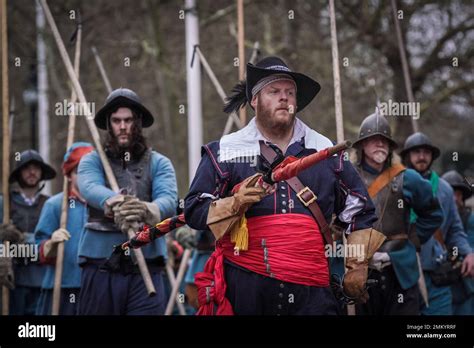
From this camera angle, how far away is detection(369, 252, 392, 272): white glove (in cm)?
773

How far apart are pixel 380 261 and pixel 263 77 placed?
2.18 m

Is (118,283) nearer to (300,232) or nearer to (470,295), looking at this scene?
(300,232)

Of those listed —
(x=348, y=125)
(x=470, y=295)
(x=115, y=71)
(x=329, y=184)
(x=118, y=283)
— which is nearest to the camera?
(x=329, y=184)

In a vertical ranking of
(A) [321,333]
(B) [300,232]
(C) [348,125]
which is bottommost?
(A) [321,333]

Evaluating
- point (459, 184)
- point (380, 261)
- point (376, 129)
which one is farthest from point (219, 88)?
point (459, 184)

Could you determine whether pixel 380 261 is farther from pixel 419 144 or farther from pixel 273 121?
pixel 273 121

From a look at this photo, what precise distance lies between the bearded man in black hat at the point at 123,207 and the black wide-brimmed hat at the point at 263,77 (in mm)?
1054

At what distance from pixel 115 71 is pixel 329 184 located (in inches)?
594

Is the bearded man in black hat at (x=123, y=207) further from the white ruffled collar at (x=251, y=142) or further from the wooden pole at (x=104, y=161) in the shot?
the white ruffled collar at (x=251, y=142)

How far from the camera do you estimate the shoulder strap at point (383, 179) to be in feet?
25.9

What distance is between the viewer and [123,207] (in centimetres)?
708

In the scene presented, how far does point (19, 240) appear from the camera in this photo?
902cm

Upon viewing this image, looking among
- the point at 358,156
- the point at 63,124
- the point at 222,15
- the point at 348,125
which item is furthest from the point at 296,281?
the point at 63,124

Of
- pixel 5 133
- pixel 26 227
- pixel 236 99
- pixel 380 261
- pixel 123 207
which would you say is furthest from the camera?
pixel 26 227
